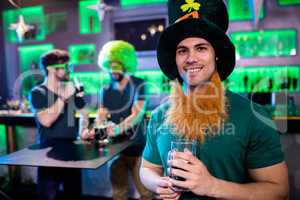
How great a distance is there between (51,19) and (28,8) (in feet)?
1.46

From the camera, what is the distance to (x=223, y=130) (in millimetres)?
1002

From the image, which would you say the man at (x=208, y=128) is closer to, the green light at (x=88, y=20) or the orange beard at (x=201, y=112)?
the orange beard at (x=201, y=112)

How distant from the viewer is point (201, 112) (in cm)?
111

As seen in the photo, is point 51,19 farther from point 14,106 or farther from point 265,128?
point 265,128

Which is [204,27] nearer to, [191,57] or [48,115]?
[191,57]

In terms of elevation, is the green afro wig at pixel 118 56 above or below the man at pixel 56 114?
above

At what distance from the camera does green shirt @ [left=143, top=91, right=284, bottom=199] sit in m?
0.93

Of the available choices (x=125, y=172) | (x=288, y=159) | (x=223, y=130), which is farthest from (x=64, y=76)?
(x=288, y=159)

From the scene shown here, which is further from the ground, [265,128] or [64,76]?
[64,76]

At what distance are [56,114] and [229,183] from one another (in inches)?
63.9

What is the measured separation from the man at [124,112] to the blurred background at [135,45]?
486 mm

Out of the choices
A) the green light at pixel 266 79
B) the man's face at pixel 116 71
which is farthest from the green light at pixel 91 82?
the green light at pixel 266 79

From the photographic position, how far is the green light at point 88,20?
4.32m

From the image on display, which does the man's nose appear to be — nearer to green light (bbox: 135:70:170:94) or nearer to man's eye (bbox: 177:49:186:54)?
man's eye (bbox: 177:49:186:54)
